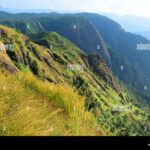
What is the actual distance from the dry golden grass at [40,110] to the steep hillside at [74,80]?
0.02 metres

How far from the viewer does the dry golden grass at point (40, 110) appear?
8492 mm

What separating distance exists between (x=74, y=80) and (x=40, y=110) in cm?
102

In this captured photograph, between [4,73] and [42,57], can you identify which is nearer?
[4,73]

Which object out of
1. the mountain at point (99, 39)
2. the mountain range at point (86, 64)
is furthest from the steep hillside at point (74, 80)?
the mountain at point (99, 39)

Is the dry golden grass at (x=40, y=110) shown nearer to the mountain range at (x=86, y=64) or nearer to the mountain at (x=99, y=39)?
the mountain range at (x=86, y=64)

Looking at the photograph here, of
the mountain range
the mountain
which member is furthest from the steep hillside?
the mountain

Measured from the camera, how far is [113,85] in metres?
10.2

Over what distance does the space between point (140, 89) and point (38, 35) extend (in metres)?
2.12

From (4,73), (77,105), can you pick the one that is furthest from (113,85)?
(4,73)

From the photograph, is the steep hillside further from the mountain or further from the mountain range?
the mountain

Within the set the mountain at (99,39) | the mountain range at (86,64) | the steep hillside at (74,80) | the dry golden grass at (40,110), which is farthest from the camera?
the mountain at (99,39)

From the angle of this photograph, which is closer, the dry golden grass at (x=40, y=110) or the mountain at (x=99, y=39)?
the dry golden grass at (x=40, y=110)

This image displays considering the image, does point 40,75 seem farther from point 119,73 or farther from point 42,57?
point 119,73
